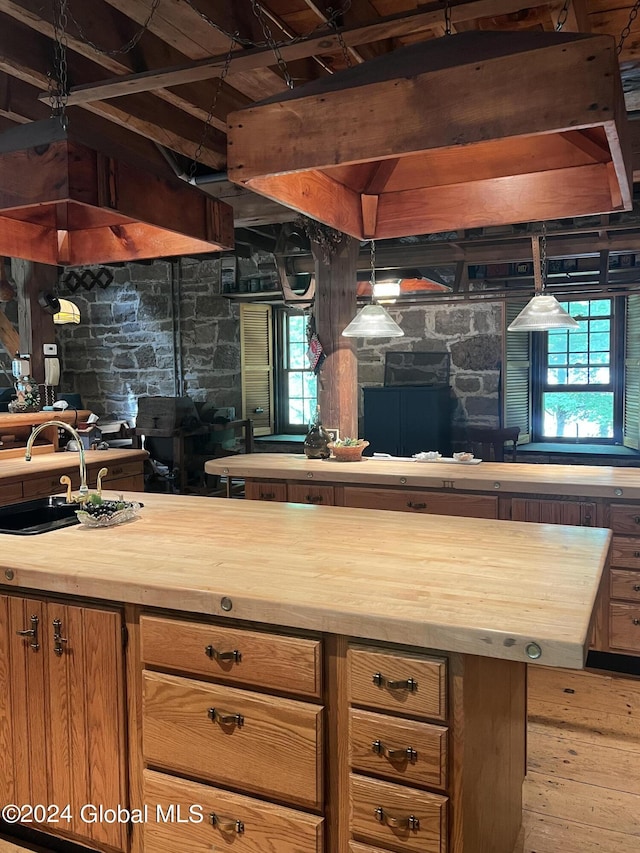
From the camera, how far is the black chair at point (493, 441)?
7.79 m

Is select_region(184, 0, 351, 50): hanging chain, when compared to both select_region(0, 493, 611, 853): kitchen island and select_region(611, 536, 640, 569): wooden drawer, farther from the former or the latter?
select_region(611, 536, 640, 569): wooden drawer

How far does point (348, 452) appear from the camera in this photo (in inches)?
190

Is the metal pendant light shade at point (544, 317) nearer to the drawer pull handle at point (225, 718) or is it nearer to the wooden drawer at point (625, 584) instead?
the wooden drawer at point (625, 584)

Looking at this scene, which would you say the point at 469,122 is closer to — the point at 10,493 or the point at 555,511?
the point at 555,511

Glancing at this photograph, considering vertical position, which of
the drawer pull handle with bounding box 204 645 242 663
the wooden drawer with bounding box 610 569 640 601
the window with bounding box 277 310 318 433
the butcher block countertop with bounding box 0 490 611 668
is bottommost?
the wooden drawer with bounding box 610 569 640 601

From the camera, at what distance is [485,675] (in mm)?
1763

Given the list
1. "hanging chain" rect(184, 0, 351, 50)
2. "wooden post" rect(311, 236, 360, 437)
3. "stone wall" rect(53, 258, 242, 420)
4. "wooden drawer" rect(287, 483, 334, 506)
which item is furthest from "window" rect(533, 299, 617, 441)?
"hanging chain" rect(184, 0, 351, 50)

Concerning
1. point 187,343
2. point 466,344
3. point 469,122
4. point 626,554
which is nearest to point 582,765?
point 626,554

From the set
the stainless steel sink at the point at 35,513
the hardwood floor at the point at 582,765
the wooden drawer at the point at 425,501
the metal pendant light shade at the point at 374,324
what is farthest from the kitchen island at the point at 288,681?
the metal pendant light shade at the point at 374,324

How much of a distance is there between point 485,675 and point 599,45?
1592mm

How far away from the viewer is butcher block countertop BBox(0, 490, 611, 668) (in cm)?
158

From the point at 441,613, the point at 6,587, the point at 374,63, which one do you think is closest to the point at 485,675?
the point at 441,613

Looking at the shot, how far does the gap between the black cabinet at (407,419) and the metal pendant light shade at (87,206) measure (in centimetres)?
490

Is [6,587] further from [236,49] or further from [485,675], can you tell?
Result: [236,49]
